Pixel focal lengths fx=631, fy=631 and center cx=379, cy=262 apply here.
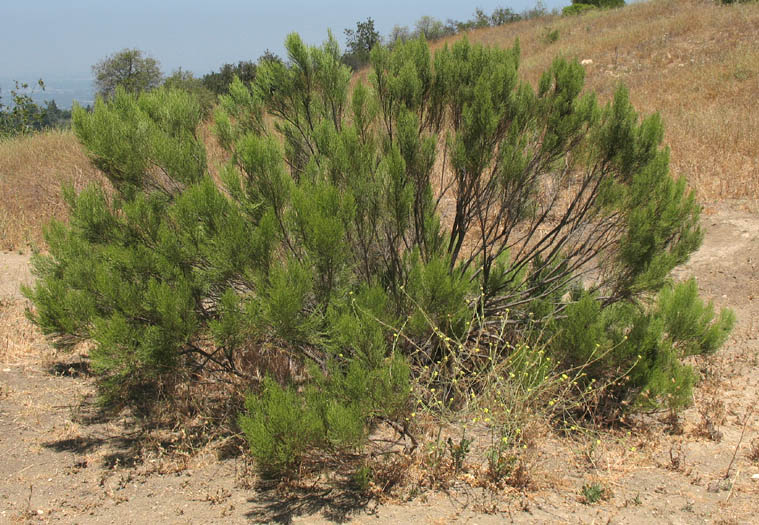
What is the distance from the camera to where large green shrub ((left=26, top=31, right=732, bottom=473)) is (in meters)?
3.75

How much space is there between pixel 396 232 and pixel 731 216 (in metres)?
6.82

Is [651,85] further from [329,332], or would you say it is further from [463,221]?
[329,332]

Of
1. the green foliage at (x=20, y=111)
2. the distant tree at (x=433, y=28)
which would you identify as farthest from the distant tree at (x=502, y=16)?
the green foliage at (x=20, y=111)

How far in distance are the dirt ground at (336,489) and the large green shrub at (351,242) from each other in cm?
31

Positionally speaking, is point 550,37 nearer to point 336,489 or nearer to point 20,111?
point 20,111

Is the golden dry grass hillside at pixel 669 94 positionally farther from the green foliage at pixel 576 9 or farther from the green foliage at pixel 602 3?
the green foliage at pixel 602 3

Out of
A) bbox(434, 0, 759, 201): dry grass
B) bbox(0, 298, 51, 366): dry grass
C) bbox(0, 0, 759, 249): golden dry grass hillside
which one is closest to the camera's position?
bbox(0, 298, 51, 366): dry grass

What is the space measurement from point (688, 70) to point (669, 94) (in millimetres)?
2492

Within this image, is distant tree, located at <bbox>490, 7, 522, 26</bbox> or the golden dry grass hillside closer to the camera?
the golden dry grass hillside

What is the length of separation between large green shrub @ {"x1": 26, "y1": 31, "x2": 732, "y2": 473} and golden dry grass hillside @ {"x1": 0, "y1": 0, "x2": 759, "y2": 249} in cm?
76

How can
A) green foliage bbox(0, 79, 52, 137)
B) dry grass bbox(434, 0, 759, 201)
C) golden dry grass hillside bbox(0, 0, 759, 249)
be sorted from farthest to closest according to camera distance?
green foliage bbox(0, 79, 52, 137), dry grass bbox(434, 0, 759, 201), golden dry grass hillside bbox(0, 0, 759, 249)

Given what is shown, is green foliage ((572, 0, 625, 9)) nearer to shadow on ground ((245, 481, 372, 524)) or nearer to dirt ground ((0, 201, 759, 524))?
dirt ground ((0, 201, 759, 524))

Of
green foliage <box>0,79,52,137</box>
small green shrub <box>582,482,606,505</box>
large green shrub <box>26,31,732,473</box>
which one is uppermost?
green foliage <box>0,79,52,137</box>

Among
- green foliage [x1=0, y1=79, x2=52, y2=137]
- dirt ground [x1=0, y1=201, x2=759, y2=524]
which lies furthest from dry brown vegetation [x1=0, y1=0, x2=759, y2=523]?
green foliage [x1=0, y1=79, x2=52, y2=137]
